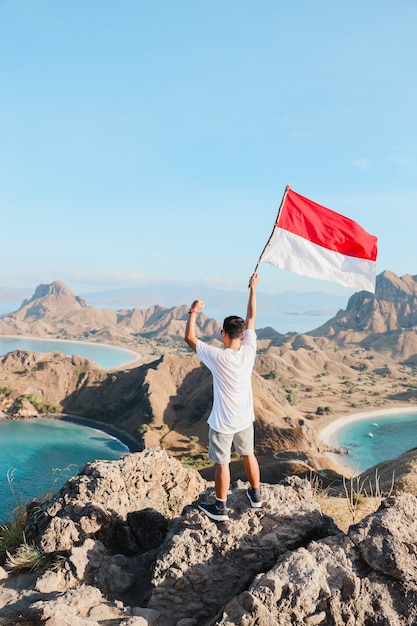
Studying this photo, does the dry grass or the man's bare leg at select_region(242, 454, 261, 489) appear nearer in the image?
the man's bare leg at select_region(242, 454, 261, 489)

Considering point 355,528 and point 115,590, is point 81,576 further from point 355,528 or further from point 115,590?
point 355,528

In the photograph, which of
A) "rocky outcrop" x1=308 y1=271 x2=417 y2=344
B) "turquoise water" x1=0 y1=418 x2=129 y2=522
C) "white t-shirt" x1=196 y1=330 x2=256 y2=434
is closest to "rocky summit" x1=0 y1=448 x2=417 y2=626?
"white t-shirt" x1=196 y1=330 x2=256 y2=434

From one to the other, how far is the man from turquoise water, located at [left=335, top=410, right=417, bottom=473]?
4327 cm

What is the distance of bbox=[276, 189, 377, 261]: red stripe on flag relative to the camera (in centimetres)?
794

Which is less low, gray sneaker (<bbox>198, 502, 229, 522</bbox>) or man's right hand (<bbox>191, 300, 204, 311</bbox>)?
man's right hand (<bbox>191, 300, 204, 311</bbox>)

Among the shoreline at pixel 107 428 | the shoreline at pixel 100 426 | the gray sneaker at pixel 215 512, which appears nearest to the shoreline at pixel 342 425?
the shoreline at pixel 107 428

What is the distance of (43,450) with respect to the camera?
137 feet

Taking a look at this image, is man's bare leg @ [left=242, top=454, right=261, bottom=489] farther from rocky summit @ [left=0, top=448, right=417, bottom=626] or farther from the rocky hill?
the rocky hill

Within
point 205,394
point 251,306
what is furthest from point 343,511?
point 205,394

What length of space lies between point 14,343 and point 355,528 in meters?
163

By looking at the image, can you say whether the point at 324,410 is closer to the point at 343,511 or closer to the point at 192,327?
the point at 343,511

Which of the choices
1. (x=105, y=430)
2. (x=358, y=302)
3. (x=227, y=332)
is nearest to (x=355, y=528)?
(x=227, y=332)

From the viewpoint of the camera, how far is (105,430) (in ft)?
162

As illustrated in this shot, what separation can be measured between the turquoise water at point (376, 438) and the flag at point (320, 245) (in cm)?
4090
